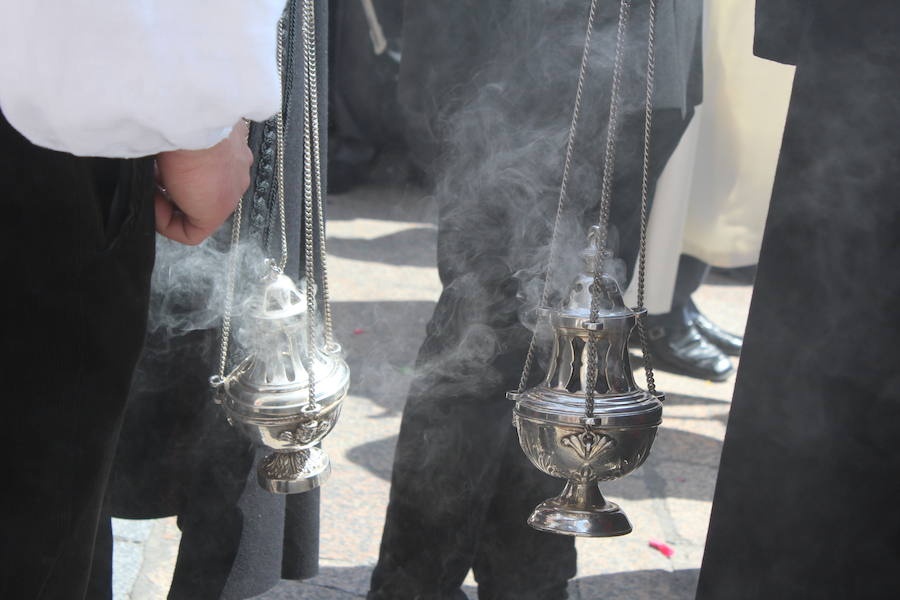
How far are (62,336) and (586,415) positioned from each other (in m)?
0.66

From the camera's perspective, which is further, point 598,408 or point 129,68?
point 598,408

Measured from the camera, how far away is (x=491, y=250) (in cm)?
190

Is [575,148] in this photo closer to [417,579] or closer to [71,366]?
[417,579]

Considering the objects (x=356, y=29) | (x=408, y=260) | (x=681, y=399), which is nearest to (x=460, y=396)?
(x=681, y=399)

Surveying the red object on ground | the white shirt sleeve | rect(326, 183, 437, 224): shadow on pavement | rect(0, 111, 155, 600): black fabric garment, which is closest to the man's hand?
rect(0, 111, 155, 600): black fabric garment

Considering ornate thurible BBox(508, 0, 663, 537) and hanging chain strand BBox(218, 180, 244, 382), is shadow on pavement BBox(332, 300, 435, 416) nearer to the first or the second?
hanging chain strand BBox(218, 180, 244, 382)

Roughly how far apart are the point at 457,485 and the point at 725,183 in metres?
1.85

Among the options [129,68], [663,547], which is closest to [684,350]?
[663,547]

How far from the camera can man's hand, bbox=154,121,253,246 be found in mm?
1085

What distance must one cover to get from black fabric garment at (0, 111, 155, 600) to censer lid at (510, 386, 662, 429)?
537 mm

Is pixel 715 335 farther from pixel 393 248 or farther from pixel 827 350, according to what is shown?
pixel 827 350

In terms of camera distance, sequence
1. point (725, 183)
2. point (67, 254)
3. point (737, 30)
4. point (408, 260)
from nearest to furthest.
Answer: point (67, 254) < point (737, 30) < point (725, 183) < point (408, 260)

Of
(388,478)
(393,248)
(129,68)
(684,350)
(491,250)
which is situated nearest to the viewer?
(129,68)

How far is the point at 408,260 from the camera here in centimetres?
493
